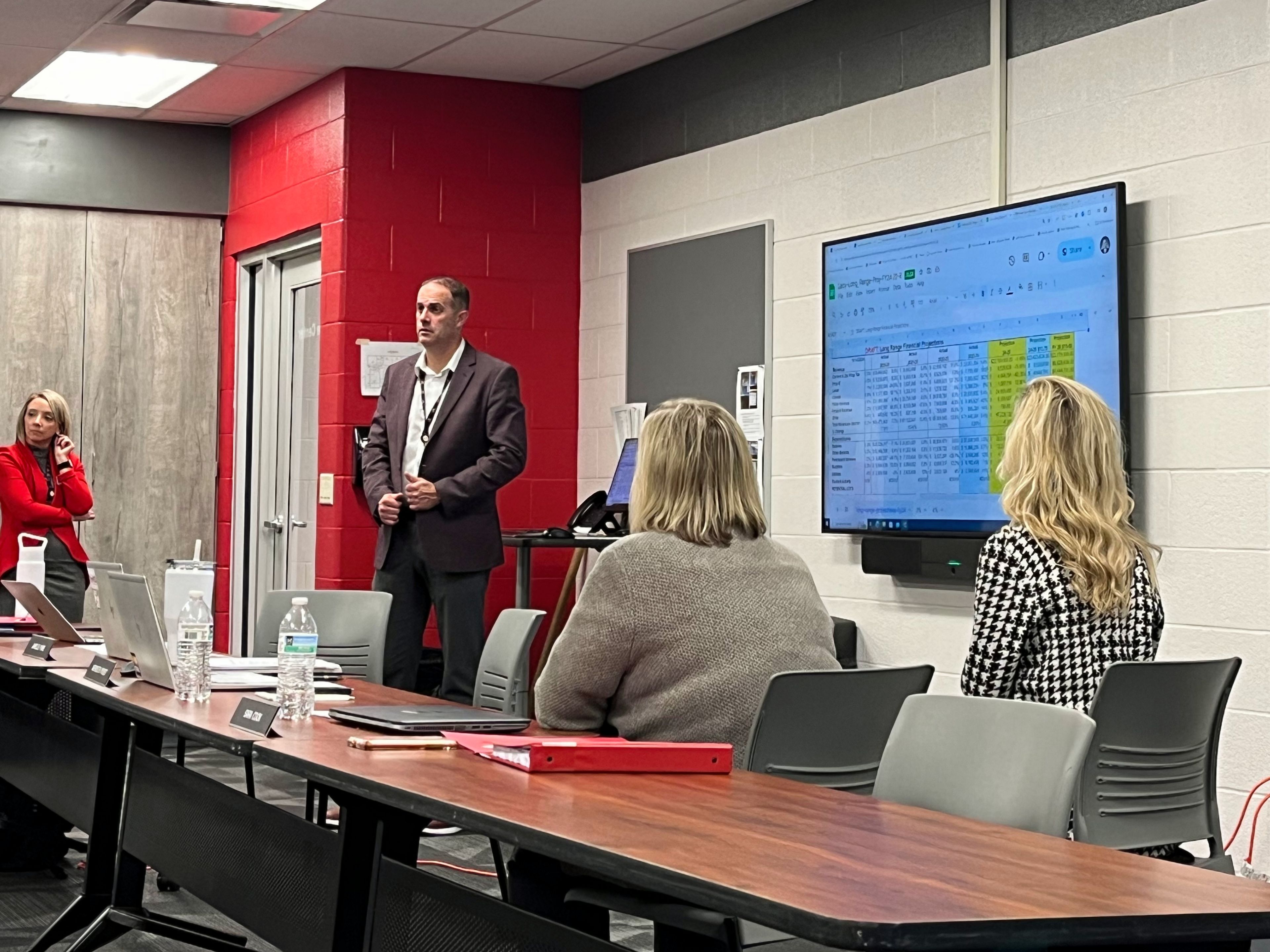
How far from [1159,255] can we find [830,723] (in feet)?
7.21

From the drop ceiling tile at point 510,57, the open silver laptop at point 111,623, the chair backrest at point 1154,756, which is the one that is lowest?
the chair backrest at point 1154,756

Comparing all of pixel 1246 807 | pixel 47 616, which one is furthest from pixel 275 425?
pixel 1246 807

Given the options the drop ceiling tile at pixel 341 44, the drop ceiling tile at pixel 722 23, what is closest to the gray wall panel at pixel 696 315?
the drop ceiling tile at pixel 722 23

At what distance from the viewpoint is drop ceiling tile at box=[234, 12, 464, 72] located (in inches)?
237

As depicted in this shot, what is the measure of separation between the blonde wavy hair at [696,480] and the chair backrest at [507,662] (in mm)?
1026

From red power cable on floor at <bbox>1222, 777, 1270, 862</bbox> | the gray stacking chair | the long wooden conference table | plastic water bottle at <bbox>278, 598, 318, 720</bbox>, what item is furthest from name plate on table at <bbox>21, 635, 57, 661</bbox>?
red power cable on floor at <bbox>1222, 777, 1270, 862</bbox>

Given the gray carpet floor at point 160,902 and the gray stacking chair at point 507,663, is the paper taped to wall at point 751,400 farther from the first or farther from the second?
the gray stacking chair at point 507,663

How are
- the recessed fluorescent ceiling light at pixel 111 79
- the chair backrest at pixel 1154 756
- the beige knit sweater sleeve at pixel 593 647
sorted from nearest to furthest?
the beige knit sweater sleeve at pixel 593 647 → the chair backrest at pixel 1154 756 → the recessed fluorescent ceiling light at pixel 111 79

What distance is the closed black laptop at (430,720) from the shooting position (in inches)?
99.7

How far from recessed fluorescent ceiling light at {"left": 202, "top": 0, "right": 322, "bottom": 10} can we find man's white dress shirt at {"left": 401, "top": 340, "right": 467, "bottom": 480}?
4.23 ft

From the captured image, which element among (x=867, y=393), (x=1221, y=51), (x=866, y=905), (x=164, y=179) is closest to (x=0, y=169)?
(x=164, y=179)

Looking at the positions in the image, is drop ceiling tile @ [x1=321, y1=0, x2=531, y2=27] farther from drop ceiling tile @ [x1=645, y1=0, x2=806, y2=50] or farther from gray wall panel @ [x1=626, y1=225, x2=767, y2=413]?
gray wall panel @ [x1=626, y1=225, x2=767, y2=413]

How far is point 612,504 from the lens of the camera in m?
6.10

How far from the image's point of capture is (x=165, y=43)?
630cm
